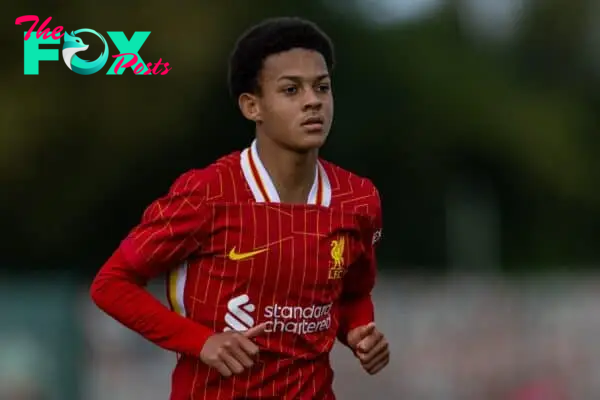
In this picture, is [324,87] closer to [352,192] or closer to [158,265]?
[352,192]

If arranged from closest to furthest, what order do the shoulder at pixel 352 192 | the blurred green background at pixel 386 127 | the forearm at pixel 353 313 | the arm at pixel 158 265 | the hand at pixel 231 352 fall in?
the hand at pixel 231 352
the arm at pixel 158 265
the shoulder at pixel 352 192
the forearm at pixel 353 313
the blurred green background at pixel 386 127

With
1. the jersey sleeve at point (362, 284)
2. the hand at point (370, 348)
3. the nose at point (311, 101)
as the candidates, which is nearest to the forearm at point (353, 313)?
the jersey sleeve at point (362, 284)

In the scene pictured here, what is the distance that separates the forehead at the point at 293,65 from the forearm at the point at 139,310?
60 cm

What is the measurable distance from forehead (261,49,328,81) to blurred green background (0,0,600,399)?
8065 millimetres

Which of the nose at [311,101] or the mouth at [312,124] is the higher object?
the nose at [311,101]

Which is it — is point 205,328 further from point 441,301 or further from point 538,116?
point 538,116

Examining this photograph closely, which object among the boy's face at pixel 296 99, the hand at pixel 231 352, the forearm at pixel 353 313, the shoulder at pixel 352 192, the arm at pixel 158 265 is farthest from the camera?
the forearm at pixel 353 313

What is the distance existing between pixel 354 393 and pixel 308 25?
14.2 feet

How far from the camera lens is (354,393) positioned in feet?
25.5

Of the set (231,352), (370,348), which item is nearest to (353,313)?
(370,348)

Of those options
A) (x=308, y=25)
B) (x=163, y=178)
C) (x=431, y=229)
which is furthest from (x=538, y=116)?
(x=308, y=25)

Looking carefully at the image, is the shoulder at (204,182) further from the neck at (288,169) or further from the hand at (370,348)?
the hand at (370,348)

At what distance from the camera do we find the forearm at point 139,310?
3.53 m

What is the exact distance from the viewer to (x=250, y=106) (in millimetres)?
3744
